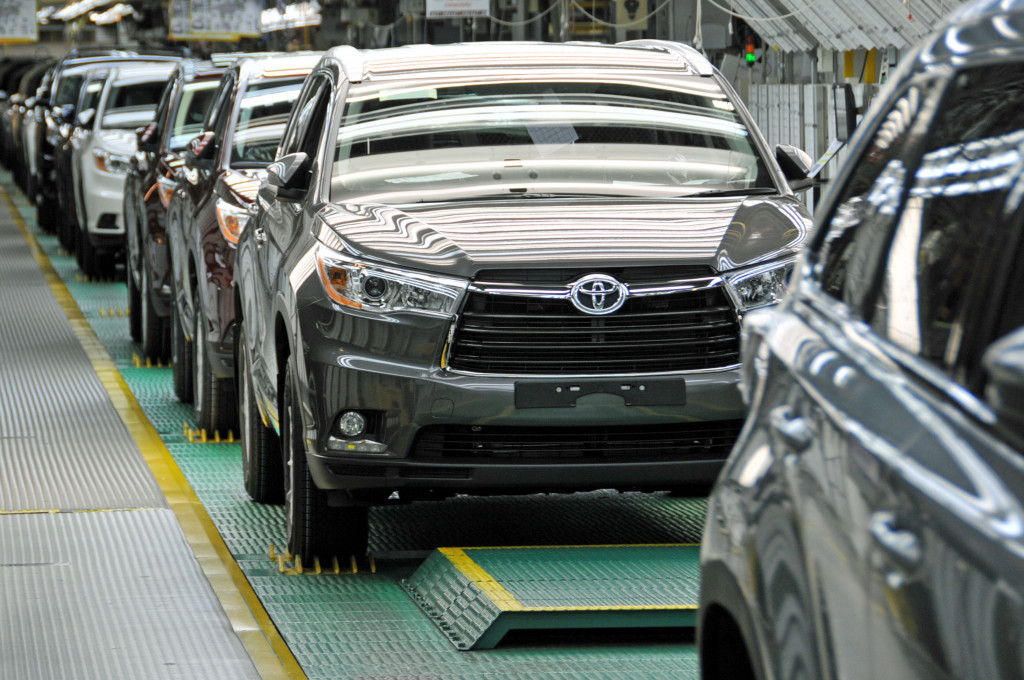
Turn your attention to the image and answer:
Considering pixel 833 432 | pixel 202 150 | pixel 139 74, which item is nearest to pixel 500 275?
pixel 833 432

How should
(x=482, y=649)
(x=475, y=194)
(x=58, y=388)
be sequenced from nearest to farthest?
(x=482, y=649), (x=475, y=194), (x=58, y=388)

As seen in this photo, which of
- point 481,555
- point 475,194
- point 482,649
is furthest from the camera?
point 475,194

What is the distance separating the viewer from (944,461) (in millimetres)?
1870

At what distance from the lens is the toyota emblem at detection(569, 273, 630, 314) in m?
5.51

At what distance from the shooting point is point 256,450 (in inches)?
287

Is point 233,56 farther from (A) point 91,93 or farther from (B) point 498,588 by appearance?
(B) point 498,588

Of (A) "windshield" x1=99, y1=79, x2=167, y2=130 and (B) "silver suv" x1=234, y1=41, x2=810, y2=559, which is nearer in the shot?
(B) "silver suv" x1=234, y1=41, x2=810, y2=559

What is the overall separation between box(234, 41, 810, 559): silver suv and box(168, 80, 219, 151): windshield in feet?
18.1

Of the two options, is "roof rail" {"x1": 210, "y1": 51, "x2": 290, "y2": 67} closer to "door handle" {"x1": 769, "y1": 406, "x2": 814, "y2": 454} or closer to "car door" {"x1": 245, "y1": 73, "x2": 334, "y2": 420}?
"car door" {"x1": 245, "y1": 73, "x2": 334, "y2": 420}

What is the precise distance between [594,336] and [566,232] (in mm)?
404

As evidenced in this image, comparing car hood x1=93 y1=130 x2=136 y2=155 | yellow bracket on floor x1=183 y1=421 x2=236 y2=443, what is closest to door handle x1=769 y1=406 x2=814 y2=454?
yellow bracket on floor x1=183 y1=421 x2=236 y2=443

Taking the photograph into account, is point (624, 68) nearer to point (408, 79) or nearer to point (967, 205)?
point (408, 79)

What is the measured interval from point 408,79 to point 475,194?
27.4 inches

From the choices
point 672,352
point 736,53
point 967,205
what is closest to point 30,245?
point 736,53
